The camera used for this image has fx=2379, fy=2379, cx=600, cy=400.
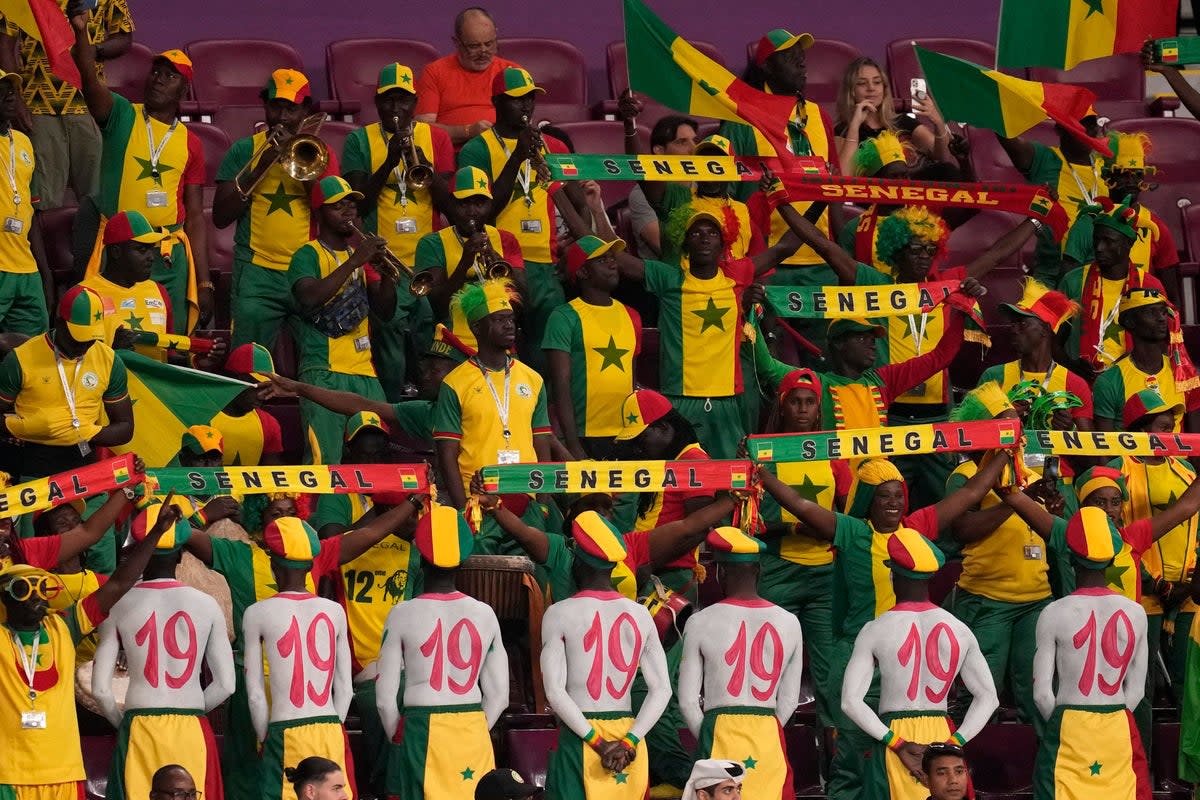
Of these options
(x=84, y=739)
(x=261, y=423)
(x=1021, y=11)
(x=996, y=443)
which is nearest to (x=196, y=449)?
(x=261, y=423)

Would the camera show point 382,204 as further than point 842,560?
Yes

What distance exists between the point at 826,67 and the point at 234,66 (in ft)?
12.9

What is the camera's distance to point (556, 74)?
15656 millimetres

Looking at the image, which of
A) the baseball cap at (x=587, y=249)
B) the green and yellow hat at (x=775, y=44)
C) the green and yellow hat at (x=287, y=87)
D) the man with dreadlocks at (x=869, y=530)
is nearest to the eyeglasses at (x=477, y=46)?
the green and yellow hat at (x=287, y=87)

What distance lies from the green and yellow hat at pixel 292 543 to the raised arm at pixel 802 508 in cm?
198

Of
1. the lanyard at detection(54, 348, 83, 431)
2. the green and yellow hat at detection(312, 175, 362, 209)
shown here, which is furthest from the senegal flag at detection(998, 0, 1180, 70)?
the lanyard at detection(54, 348, 83, 431)

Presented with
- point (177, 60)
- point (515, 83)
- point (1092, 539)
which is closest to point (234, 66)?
point (177, 60)

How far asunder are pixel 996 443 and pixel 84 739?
421cm

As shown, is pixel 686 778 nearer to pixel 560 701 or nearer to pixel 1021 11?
pixel 560 701

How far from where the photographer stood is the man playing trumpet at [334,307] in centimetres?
1155

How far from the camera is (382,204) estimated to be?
500 inches

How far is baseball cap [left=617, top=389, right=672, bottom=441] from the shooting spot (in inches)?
420

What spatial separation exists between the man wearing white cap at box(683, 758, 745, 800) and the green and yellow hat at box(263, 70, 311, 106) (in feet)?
16.5

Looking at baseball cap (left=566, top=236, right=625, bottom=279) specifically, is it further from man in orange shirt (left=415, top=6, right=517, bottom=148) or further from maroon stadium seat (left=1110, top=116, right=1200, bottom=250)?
maroon stadium seat (left=1110, top=116, right=1200, bottom=250)
